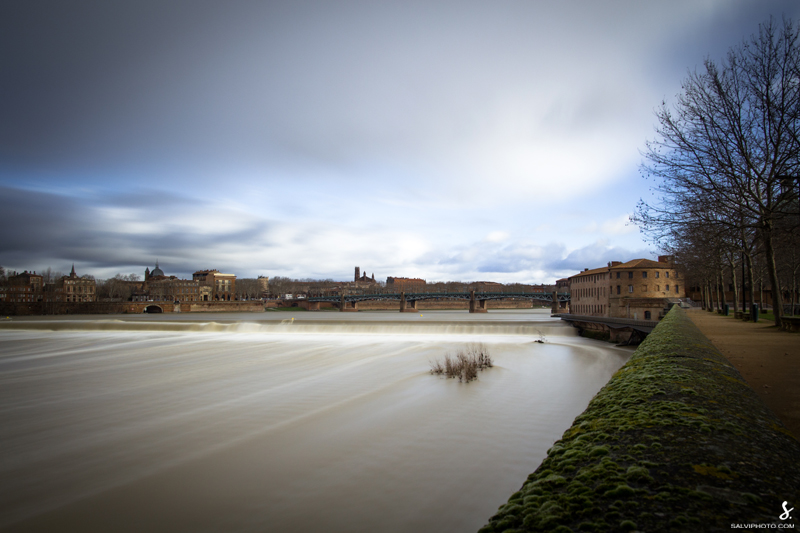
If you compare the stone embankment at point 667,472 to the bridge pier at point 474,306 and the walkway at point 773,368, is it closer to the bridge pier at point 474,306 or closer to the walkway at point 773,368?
the walkway at point 773,368

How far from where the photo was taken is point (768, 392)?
590 centimetres

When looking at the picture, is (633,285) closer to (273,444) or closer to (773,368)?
(773,368)

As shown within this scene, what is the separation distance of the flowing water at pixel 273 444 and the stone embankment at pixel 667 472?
3464 millimetres

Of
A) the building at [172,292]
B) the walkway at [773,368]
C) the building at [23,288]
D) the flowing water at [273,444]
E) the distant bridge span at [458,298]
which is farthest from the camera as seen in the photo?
the building at [172,292]

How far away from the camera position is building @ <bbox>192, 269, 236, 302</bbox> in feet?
506

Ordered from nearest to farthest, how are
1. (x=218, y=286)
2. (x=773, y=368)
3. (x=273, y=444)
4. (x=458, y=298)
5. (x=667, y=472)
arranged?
(x=667, y=472), (x=773, y=368), (x=273, y=444), (x=458, y=298), (x=218, y=286)

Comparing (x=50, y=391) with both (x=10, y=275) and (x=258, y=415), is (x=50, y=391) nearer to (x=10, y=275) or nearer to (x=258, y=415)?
(x=258, y=415)

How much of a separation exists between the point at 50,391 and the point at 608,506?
18980 mm

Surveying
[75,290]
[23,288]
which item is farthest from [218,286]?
[23,288]

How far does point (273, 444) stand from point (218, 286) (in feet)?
542

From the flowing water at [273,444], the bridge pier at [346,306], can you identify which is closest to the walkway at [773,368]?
the flowing water at [273,444]

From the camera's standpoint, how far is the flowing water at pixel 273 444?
5859 millimetres

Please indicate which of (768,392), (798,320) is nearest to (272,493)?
(768,392)

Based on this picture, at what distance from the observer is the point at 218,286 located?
160125mm
